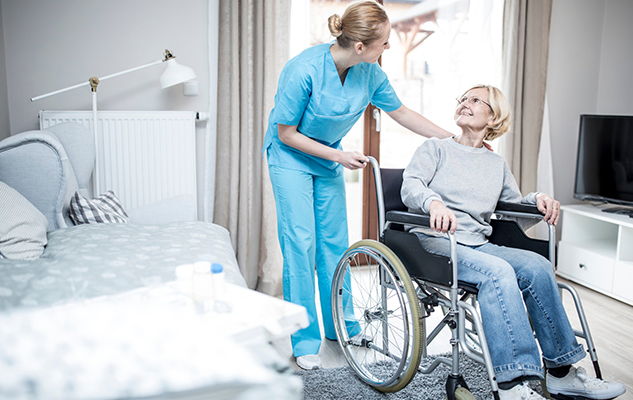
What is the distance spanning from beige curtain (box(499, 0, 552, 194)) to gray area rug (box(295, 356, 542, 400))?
1.62 m

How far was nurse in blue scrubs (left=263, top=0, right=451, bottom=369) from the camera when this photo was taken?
155cm

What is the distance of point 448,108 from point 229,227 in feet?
5.06

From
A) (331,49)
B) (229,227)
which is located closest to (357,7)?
(331,49)

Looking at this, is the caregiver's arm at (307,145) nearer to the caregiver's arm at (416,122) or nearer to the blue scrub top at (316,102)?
the blue scrub top at (316,102)

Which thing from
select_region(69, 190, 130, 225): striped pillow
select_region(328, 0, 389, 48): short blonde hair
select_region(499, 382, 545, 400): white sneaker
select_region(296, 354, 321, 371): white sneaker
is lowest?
select_region(296, 354, 321, 371): white sneaker

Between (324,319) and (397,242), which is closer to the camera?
(397,242)

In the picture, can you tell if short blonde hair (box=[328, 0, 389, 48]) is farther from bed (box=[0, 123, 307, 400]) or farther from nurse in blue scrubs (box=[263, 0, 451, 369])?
bed (box=[0, 123, 307, 400])

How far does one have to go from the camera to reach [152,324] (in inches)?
22.5

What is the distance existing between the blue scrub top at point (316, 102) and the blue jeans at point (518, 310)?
549 mm

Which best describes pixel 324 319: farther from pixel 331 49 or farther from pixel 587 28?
pixel 587 28

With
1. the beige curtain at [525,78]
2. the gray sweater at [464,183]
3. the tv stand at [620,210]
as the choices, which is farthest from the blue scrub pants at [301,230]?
the tv stand at [620,210]

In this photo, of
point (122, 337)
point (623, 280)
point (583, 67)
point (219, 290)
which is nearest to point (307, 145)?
point (219, 290)

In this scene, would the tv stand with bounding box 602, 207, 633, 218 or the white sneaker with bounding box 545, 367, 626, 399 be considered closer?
the white sneaker with bounding box 545, 367, 626, 399

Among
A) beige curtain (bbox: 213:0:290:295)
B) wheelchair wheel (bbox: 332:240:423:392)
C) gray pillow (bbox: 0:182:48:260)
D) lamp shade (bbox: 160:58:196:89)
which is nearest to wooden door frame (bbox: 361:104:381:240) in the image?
beige curtain (bbox: 213:0:290:295)
